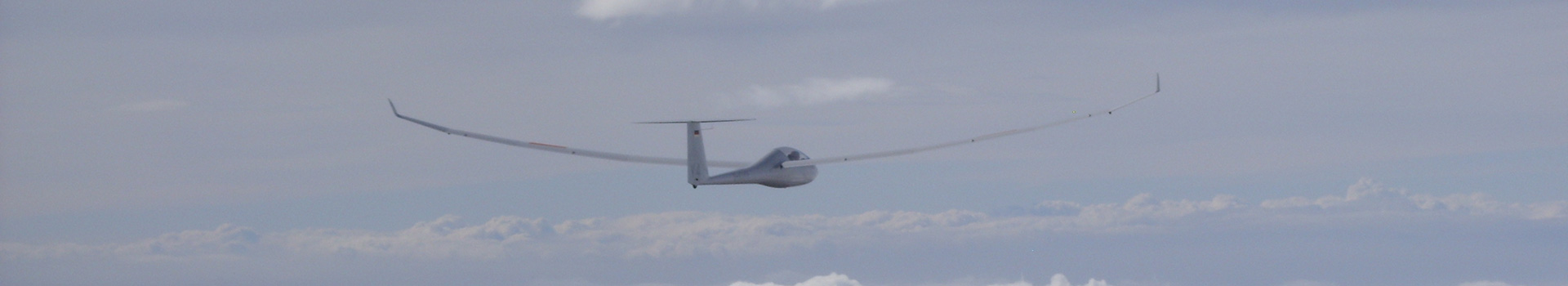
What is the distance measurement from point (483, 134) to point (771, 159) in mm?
14700

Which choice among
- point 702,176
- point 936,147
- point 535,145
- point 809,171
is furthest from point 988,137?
point 535,145

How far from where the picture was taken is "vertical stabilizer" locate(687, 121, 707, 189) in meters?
76.5

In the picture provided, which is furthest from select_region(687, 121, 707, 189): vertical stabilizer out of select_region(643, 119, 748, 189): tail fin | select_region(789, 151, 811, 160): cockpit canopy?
select_region(789, 151, 811, 160): cockpit canopy

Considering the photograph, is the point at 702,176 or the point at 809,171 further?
the point at 809,171

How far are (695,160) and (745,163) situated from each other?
4.84 meters

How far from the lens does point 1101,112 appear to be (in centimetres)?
8038

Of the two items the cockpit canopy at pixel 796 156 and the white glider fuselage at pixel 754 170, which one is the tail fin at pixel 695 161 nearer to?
the white glider fuselage at pixel 754 170

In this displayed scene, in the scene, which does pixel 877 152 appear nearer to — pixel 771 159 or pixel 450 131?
pixel 771 159

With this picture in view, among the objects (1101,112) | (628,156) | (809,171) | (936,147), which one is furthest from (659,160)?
(1101,112)

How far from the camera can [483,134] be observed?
264ft

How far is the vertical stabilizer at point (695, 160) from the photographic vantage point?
3012 inches

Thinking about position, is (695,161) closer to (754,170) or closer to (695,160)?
(695,160)

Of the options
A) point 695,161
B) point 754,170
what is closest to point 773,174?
point 754,170

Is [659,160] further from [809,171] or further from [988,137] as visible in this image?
[988,137]
